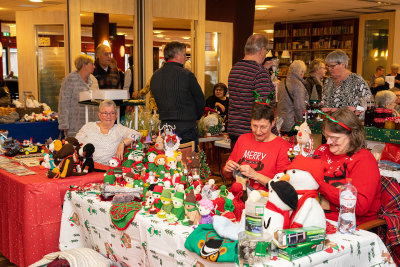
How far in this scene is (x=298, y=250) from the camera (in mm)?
1733

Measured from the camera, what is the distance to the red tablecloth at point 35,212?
2920mm

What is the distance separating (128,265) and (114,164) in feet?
2.61

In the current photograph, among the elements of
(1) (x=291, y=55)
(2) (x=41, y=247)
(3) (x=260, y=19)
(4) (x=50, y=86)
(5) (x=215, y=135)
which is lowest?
(2) (x=41, y=247)

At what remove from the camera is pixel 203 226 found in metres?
1.94

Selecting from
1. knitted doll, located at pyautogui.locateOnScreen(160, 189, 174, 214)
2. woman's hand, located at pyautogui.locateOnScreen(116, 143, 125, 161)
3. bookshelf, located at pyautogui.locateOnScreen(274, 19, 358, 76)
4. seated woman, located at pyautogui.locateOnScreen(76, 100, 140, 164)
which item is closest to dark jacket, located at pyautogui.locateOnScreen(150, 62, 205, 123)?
seated woman, located at pyautogui.locateOnScreen(76, 100, 140, 164)

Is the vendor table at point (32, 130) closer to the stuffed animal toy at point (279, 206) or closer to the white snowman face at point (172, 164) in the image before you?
the white snowman face at point (172, 164)

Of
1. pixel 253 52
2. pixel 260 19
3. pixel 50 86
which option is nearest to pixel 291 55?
pixel 260 19

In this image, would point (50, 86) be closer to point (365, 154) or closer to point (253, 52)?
point (253, 52)

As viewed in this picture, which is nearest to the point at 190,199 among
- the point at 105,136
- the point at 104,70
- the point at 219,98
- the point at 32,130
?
the point at 105,136

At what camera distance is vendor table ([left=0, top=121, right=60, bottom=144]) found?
5.36 m

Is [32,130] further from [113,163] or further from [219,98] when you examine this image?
[113,163]

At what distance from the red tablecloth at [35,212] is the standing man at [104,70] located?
2.46 m

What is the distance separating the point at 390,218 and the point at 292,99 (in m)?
2.79

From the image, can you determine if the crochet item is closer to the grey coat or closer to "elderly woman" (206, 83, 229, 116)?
the grey coat
